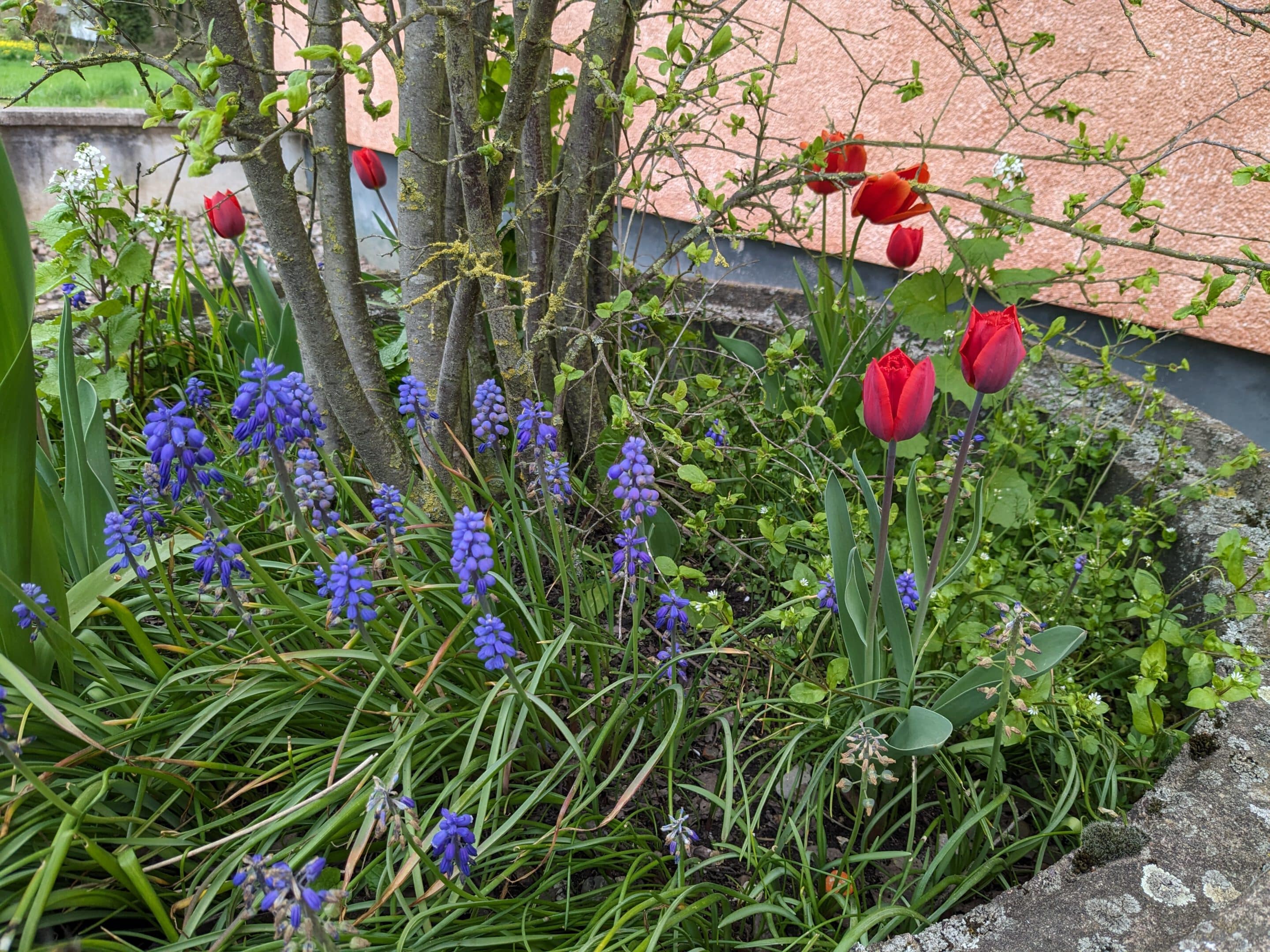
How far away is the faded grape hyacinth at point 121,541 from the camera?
144cm

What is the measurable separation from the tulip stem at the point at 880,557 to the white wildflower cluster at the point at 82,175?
2418 millimetres

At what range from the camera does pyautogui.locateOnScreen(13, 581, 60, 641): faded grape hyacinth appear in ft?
4.36

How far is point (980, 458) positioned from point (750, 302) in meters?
1.26

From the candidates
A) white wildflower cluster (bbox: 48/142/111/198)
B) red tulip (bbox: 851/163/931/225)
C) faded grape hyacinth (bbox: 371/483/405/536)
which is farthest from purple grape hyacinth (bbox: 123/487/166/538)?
red tulip (bbox: 851/163/931/225)

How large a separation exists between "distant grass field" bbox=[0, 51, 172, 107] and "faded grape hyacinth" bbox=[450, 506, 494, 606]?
932 centimetres

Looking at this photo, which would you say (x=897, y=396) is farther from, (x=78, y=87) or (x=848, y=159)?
(x=78, y=87)

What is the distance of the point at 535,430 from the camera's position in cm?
164

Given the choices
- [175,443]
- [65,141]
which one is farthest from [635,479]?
[65,141]

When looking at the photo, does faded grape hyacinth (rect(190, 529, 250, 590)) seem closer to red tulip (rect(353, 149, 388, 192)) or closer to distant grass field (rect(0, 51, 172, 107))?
red tulip (rect(353, 149, 388, 192))

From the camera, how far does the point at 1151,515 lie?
6.37 feet

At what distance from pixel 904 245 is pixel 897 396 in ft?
4.32

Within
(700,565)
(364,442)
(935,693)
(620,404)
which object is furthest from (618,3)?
(935,693)

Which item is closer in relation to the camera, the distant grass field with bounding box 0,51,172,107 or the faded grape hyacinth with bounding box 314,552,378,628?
the faded grape hyacinth with bounding box 314,552,378,628

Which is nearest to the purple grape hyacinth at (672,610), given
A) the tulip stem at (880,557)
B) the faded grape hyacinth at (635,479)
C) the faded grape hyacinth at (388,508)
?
the faded grape hyacinth at (635,479)
